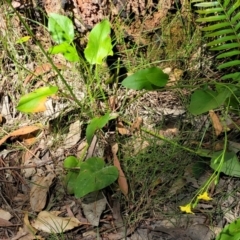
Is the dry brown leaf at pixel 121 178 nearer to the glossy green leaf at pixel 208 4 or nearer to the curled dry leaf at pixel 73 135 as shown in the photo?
the curled dry leaf at pixel 73 135

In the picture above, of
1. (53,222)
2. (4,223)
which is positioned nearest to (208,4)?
(53,222)

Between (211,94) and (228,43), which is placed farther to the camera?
(228,43)

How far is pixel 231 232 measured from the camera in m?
1.69

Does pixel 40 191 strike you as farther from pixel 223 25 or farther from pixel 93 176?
pixel 223 25

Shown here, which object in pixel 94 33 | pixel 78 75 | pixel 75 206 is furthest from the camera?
pixel 78 75

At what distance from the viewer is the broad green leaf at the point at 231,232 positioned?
168 centimetres

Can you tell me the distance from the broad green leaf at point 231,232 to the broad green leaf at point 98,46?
34.9 inches

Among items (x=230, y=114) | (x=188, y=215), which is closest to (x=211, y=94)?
(x=230, y=114)

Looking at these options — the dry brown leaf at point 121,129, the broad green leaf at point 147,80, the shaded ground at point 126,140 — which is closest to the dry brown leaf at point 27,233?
the shaded ground at point 126,140

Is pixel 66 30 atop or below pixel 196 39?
atop

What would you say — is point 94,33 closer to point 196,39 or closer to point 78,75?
point 78,75

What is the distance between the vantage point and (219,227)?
6.04 feet

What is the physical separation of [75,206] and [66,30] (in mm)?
775

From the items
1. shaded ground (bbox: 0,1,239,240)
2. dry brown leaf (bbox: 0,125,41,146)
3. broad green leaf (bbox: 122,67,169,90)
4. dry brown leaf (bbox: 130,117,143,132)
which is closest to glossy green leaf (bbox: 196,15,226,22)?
shaded ground (bbox: 0,1,239,240)
